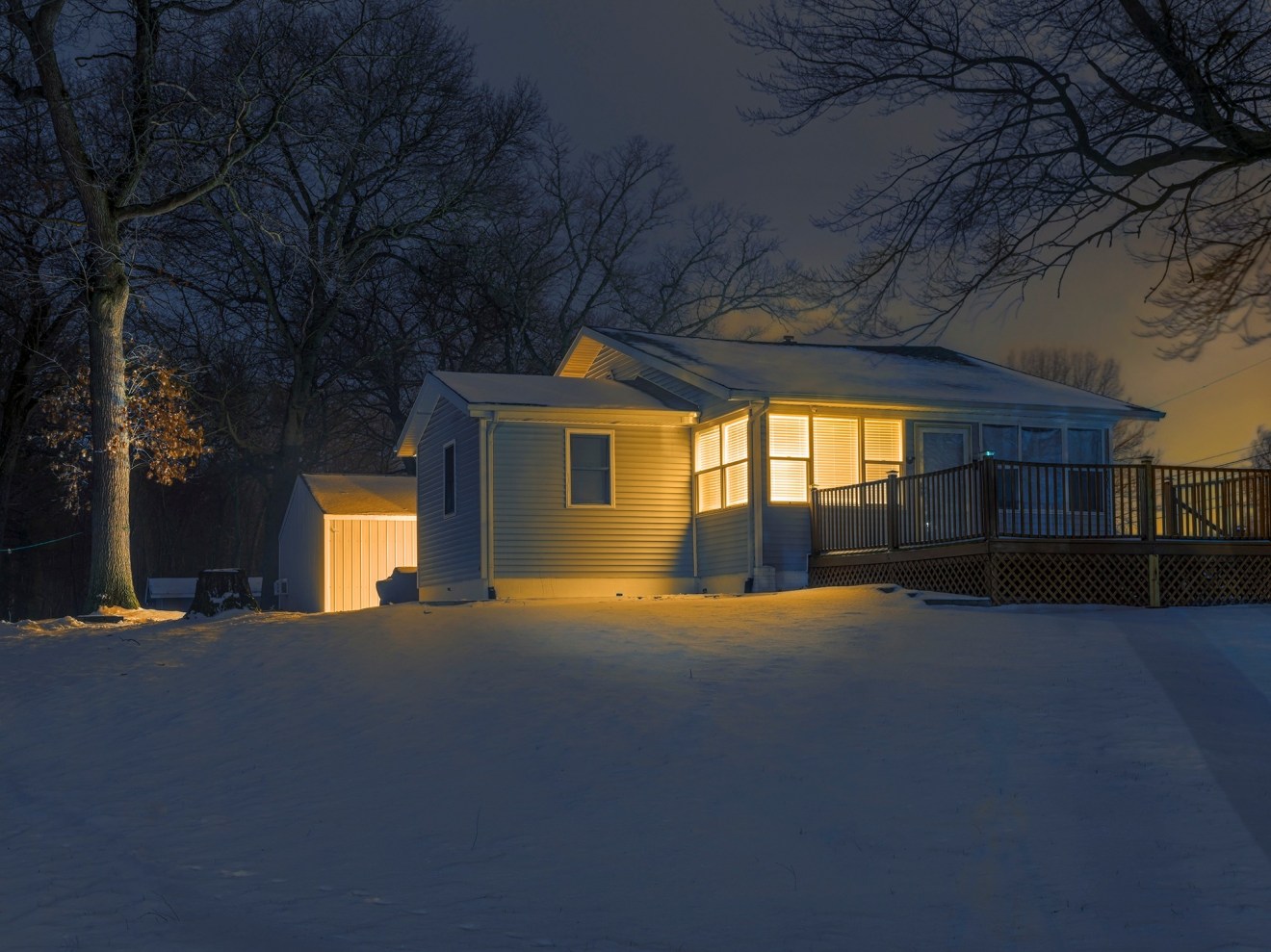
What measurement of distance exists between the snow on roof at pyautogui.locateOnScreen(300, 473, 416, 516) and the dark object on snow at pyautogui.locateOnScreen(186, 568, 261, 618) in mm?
13158

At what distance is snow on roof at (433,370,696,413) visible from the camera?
24359 mm

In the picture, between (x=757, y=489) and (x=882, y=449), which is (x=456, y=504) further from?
(x=882, y=449)

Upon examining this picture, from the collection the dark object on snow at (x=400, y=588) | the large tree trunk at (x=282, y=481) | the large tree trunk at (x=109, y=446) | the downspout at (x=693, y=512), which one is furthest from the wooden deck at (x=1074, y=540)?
the large tree trunk at (x=282, y=481)

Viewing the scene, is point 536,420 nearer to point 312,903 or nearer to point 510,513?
point 510,513

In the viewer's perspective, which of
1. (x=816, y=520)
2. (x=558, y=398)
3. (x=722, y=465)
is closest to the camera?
(x=816, y=520)

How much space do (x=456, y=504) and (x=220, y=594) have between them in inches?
191

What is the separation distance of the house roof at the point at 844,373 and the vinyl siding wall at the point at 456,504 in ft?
11.9

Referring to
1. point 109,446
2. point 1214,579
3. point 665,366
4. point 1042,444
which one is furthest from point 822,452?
point 109,446

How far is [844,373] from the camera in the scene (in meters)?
26.0

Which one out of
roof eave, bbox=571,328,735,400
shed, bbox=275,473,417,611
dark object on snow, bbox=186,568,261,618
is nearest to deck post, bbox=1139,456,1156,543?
roof eave, bbox=571,328,735,400

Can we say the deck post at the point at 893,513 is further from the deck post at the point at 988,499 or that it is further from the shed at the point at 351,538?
the shed at the point at 351,538

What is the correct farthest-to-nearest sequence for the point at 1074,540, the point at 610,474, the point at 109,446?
the point at 610,474 → the point at 109,446 → the point at 1074,540

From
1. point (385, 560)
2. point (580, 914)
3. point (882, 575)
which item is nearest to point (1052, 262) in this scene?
point (882, 575)

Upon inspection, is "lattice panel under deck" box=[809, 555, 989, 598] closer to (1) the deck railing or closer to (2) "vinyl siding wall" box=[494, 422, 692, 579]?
(1) the deck railing
